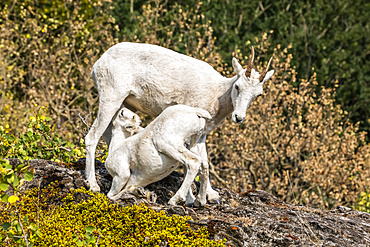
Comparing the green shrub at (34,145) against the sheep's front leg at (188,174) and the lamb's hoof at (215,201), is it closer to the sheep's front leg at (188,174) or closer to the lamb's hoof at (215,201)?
the lamb's hoof at (215,201)

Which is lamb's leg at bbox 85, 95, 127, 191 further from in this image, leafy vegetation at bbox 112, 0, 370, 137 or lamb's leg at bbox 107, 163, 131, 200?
leafy vegetation at bbox 112, 0, 370, 137

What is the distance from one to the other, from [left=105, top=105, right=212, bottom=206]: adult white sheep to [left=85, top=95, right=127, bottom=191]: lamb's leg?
28cm

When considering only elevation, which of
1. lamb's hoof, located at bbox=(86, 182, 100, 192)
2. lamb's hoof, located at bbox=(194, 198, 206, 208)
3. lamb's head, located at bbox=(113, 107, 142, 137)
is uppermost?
lamb's head, located at bbox=(113, 107, 142, 137)

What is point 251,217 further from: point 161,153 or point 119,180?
point 119,180

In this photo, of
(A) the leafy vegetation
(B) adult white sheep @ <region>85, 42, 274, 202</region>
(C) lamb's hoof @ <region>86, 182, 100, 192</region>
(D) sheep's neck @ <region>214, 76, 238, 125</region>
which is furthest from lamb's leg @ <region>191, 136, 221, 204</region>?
(A) the leafy vegetation

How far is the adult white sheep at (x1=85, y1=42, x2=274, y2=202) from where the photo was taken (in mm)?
6301

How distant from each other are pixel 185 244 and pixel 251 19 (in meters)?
12.3

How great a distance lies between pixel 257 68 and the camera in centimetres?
1158

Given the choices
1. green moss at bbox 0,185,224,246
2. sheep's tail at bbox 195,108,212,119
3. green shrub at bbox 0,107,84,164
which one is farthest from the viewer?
green shrub at bbox 0,107,84,164

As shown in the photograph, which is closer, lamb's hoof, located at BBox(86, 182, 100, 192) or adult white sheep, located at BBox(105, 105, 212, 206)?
adult white sheep, located at BBox(105, 105, 212, 206)

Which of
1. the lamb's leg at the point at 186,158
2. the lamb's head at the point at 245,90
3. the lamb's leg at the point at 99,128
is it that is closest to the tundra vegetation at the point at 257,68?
the lamb's leg at the point at 99,128

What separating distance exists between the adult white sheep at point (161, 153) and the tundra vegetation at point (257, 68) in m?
3.94

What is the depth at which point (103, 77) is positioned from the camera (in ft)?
21.4

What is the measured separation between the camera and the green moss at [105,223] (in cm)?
500
